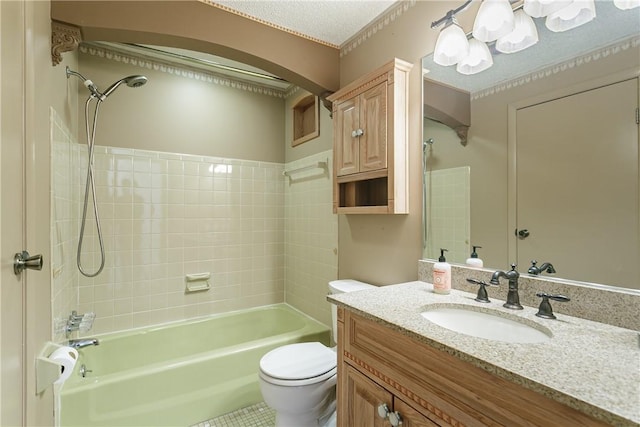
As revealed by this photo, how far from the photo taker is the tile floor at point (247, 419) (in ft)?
→ 5.89

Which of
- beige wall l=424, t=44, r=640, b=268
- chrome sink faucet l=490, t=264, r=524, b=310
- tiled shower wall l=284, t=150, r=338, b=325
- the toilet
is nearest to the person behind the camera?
chrome sink faucet l=490, t=264, r=524, b=310

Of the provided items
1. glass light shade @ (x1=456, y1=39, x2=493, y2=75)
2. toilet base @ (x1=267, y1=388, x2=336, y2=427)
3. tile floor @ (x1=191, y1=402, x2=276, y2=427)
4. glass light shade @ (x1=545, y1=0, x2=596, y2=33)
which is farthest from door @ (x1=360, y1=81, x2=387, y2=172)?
tile floor @ (x1=191, y1=402, x2=276, y2=427)

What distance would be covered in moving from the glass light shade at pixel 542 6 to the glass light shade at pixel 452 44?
0.23 metres

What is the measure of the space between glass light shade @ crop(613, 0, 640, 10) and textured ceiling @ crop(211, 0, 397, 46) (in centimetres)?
102

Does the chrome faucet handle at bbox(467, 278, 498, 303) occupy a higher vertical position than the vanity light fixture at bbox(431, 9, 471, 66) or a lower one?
lower

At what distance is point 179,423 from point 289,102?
2.66 m

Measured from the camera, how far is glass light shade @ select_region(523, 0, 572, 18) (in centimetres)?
102

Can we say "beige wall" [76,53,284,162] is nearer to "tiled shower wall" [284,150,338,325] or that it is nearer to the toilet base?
"tiled shower wall" [284,150,338,325]

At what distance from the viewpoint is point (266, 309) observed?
281 centimetres

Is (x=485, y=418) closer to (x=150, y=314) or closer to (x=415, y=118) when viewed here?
(x=415, y=118)

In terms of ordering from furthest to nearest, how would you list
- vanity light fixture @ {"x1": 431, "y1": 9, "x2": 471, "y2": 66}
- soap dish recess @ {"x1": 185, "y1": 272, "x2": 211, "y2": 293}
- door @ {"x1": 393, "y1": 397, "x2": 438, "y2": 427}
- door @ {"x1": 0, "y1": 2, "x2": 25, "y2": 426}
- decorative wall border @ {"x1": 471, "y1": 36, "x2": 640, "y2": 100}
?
1. soap dish recess @ {"x1": 185, "y1": 272, "x2": 211, "y2": 293}
2. vanity light fixture @ {"x1": 431, "y1": 9, "x2": 471, "y2": 66}
3. decorative wall border @ {"x1": 471, "y1": 36, "x2": 640, "y2": 100}
4. door @ {"x1": 393, "y1": 397, "x2": 438, "y2": 427}
5. door @ {"x1": 0, "y1": 2, "x2": 25, "y2": 426}

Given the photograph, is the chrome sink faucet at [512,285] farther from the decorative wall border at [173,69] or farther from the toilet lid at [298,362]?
the decorative wall border at [173,69]

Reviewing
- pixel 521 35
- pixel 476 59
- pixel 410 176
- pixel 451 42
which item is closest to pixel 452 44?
pixel 451 42

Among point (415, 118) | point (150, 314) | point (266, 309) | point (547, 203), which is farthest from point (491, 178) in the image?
point (150, 314)
